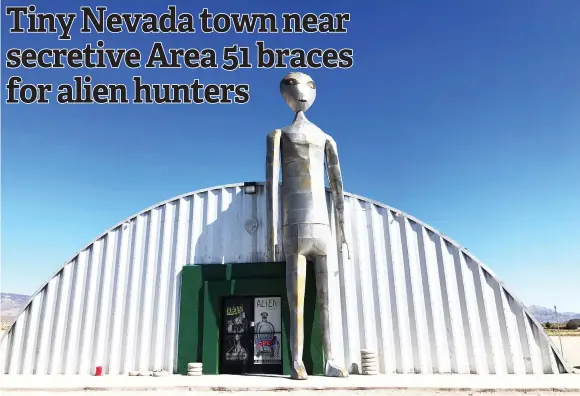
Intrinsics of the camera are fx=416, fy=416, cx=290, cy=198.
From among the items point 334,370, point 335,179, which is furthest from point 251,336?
point 335,179

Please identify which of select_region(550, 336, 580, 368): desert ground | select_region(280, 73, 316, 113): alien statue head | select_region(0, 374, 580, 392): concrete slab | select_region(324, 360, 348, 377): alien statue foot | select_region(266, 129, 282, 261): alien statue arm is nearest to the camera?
select_region(0, 374, 580, 392): concrete slab

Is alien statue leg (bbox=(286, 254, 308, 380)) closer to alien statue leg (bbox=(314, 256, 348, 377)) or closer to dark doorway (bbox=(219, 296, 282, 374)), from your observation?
alien statue leg (bbox=(314, 256, 348, 377))

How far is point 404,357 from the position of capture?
9586 millimetres

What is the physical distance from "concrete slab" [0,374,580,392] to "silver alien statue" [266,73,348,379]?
2.86 ft

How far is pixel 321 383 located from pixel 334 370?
3.87ft

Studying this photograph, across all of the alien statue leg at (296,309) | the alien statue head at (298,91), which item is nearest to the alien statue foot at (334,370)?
the alien statue leg at (296,309)

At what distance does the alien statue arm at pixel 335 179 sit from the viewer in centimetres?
1020

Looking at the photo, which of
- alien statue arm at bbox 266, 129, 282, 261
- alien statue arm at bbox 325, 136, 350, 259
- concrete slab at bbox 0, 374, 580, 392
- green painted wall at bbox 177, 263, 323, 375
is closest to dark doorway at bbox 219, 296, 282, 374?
green painted wall at bbox 177, 263, 323, 375

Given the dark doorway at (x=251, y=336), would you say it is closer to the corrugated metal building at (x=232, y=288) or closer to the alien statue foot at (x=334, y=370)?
the corrugated metal building at (x=232, y=288)

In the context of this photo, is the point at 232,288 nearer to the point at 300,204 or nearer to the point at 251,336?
the point at 251,336

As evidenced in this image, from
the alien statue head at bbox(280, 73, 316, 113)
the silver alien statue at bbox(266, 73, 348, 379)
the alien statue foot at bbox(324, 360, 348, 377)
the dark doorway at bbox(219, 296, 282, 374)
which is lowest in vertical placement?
the alien statue foot at bbox(324, 360, 348, 377)

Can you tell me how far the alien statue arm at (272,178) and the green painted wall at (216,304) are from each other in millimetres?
1510

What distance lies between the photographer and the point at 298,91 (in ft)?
32.3

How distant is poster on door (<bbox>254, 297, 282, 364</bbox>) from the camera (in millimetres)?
10312
